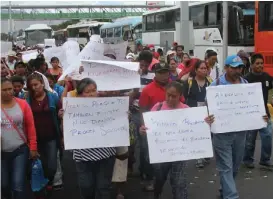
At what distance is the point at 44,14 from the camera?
251 feet

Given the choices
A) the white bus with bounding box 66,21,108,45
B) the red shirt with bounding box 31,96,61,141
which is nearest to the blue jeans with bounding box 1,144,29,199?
the red shirt with bounding box 31,96,61,141

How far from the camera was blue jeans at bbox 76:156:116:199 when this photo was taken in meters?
4.47

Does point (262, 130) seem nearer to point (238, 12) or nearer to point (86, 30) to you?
point (238, 12)

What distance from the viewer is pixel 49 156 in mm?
5348

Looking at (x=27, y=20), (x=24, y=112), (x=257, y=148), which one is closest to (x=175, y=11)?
(x=257, y=148)

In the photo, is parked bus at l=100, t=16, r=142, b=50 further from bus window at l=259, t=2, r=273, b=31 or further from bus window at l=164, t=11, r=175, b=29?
bus window at l=259, t=2, r=273, b=31

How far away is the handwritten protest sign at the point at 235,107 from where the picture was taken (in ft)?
16.0

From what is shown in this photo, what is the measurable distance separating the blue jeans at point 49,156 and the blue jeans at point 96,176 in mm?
907

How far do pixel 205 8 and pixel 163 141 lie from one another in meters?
17.4

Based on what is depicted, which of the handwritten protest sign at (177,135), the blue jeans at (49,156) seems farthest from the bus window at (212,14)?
the handwritten protest sign at (177,135)

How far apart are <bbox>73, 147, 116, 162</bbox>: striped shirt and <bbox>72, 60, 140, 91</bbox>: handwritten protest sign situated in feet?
2.98

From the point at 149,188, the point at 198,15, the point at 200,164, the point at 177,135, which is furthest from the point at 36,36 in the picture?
the point at 177,135

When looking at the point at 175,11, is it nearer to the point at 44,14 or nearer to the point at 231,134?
the point at 231,134

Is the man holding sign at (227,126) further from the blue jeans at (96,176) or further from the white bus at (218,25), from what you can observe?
the white bus at (218,25)
